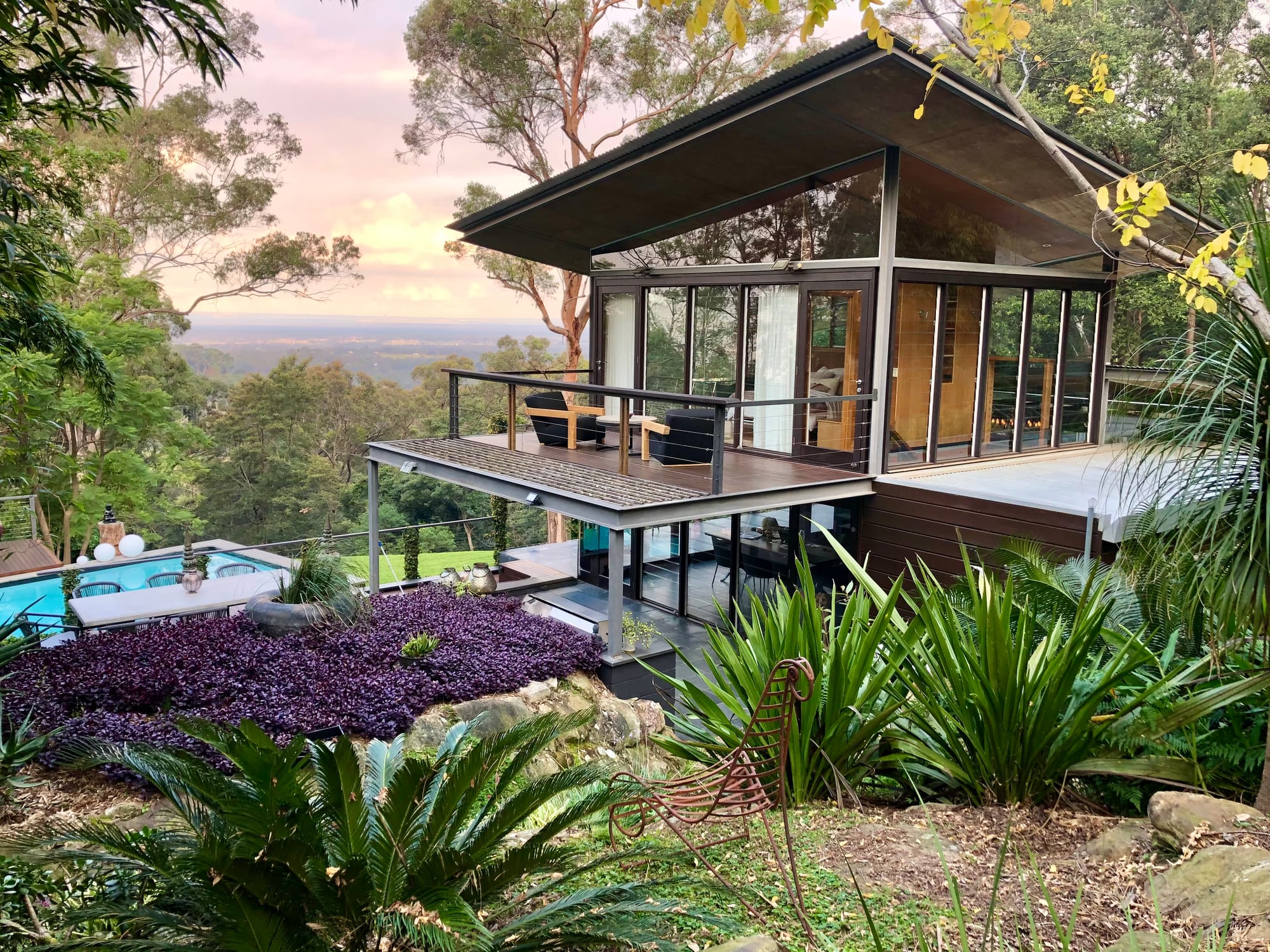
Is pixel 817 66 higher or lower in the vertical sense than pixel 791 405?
higher

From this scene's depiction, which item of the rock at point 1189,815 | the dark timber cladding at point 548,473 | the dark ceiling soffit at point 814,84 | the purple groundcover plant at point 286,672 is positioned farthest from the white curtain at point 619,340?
the rock at point 1189,815

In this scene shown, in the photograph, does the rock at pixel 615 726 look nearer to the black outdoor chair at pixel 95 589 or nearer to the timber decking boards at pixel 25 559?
the black outdoor chair at pixel 95 589

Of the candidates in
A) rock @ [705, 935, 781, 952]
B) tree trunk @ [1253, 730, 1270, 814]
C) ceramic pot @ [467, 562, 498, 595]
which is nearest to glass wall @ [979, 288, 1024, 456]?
ceramic pot @ [467, 562, 498, 595]

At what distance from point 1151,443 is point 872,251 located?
272 inches

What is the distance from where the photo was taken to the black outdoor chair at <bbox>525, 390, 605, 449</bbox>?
11.8 meters

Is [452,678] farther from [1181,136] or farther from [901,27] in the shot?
[901,27]

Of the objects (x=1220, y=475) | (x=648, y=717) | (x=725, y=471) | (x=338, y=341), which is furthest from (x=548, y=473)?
(x=338, y=341)

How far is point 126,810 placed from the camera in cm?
534

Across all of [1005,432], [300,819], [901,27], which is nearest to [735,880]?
[300,819]

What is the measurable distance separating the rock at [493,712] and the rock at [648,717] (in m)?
1.02

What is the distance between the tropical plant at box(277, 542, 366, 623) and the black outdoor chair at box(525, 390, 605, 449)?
12.1 feet

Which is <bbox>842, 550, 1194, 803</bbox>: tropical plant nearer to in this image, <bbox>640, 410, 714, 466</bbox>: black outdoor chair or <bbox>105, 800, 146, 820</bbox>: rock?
<bbox>105, 800, 146, 820</bbox>: rock

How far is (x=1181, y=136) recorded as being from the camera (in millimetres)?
19672

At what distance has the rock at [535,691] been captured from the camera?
313 inches
